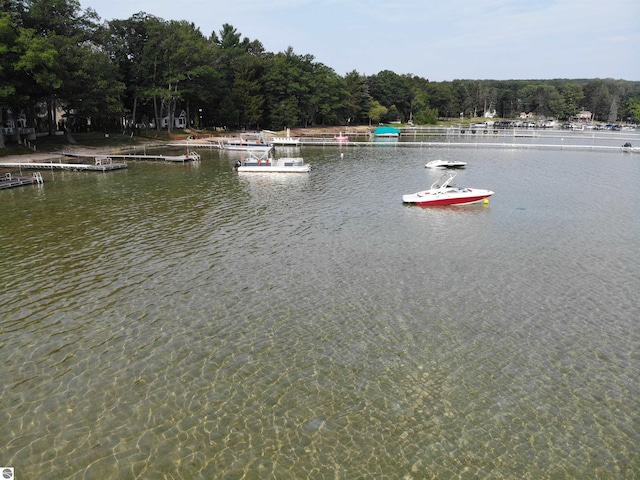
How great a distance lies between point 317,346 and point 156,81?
3426 inches

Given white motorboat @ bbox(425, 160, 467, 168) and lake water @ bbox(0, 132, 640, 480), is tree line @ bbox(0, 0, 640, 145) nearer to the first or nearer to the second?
lake water @ bbox(0, 132, 640, 480)

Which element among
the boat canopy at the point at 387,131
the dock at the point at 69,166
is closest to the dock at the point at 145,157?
the dock at the point at 69,166

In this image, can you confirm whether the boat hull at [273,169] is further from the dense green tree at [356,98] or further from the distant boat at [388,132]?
the dense green tree at [356,98]

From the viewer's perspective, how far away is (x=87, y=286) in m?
21.3

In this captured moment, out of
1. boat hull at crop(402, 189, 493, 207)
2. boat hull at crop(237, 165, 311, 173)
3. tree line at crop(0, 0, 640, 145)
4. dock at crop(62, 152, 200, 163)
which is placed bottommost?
boat hull at crop(402, 189, 493, 207)

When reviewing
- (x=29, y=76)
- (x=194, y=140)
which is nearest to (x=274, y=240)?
(x=29, y=76)

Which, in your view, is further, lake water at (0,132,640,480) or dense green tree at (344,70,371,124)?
dense green tree at (344,70,371,124)

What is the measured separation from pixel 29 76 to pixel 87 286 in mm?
51232

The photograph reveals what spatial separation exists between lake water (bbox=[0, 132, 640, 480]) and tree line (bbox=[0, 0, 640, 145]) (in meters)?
35.4

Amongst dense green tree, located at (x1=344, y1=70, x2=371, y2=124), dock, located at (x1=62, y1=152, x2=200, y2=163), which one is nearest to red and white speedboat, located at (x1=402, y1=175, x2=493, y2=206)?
dock, located at (x1=62, y1=152, x2=200, y2=163)

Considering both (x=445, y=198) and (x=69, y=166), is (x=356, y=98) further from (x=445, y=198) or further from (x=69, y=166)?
(x=445, y=198)

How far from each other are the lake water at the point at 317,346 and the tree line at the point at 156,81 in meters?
35.4

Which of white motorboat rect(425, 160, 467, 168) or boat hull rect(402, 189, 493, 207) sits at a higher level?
white motorboat rect(425, 160, 467, 168)

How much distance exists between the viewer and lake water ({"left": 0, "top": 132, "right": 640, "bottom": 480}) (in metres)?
11.5
